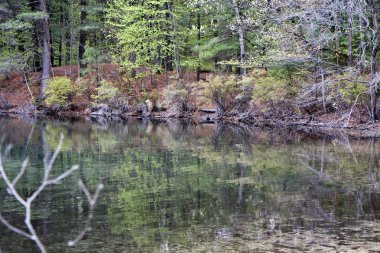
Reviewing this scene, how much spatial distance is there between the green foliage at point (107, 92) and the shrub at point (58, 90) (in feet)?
6.12

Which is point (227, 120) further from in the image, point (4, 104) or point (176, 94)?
point (4, 104)

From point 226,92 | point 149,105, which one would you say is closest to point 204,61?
point 149,105

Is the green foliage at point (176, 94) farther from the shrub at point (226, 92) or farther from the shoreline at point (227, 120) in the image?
the shrub at point (226, 92)

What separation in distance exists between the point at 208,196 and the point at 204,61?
24274mm

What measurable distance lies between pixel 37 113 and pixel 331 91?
1971 centimetres

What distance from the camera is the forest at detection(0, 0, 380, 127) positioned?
21109 millimetres

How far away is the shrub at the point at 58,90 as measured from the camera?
3306 cm

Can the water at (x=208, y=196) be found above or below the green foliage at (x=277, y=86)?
below

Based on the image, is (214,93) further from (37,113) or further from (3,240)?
(3,240)

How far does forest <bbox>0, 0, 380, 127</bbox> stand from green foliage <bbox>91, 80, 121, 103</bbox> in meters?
0.07

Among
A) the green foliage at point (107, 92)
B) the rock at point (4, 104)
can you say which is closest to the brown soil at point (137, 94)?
the rock at point (4, 104)

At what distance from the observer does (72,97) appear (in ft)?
114

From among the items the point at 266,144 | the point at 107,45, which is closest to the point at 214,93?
the point at 266,144

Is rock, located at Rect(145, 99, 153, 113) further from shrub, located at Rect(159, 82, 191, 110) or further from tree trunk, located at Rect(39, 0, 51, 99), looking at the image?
tree trunk, located at Rect(39, 0, 51, 99)
